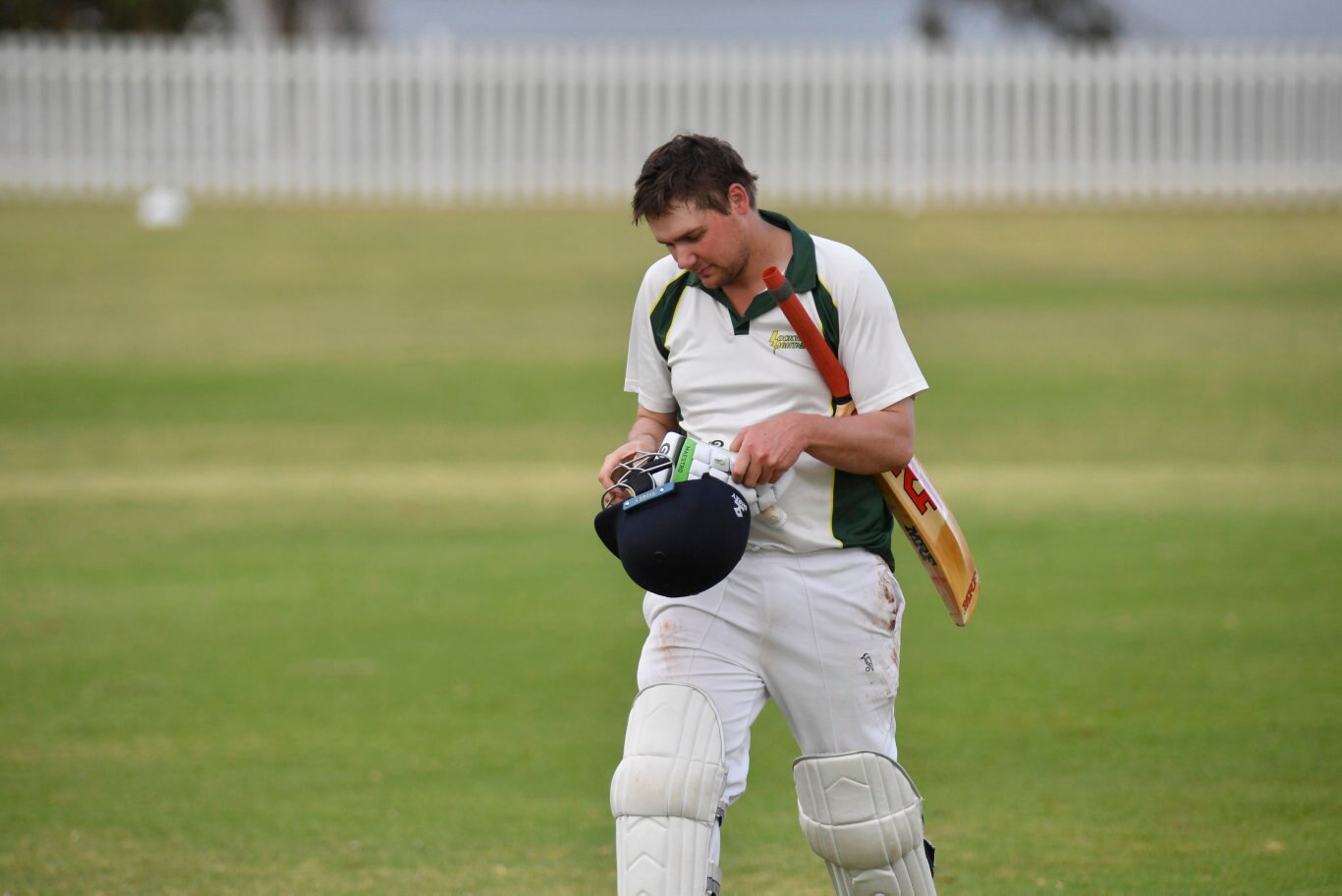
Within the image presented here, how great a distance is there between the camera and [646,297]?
4688mm

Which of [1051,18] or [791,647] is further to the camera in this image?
[1051,18]

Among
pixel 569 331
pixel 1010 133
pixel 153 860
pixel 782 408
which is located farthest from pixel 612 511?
pixel 1010 133

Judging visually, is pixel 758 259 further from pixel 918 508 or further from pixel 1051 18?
pixel 1051 18

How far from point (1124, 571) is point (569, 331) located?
9.51 m

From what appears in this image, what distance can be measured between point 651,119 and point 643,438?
19.2 metres

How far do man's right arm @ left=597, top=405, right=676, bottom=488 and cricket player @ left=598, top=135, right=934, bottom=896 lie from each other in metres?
0.01

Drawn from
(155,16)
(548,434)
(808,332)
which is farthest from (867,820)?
(155,16)

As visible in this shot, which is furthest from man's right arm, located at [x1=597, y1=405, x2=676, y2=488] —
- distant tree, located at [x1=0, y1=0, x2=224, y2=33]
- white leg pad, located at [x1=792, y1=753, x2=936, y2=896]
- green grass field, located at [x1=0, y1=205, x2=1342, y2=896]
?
distant tree, located at [x1=0, y1=0, x2=224, y2=33]

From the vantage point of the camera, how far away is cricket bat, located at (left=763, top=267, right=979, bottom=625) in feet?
14.4

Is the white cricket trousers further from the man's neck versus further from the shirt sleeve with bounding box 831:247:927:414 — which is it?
the man's neck

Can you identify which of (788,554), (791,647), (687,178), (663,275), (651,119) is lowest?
(651,119)

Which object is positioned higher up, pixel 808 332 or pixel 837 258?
pixel 837 258

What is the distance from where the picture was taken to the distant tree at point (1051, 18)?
2939 cm

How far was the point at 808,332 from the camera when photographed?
439 centimetres
